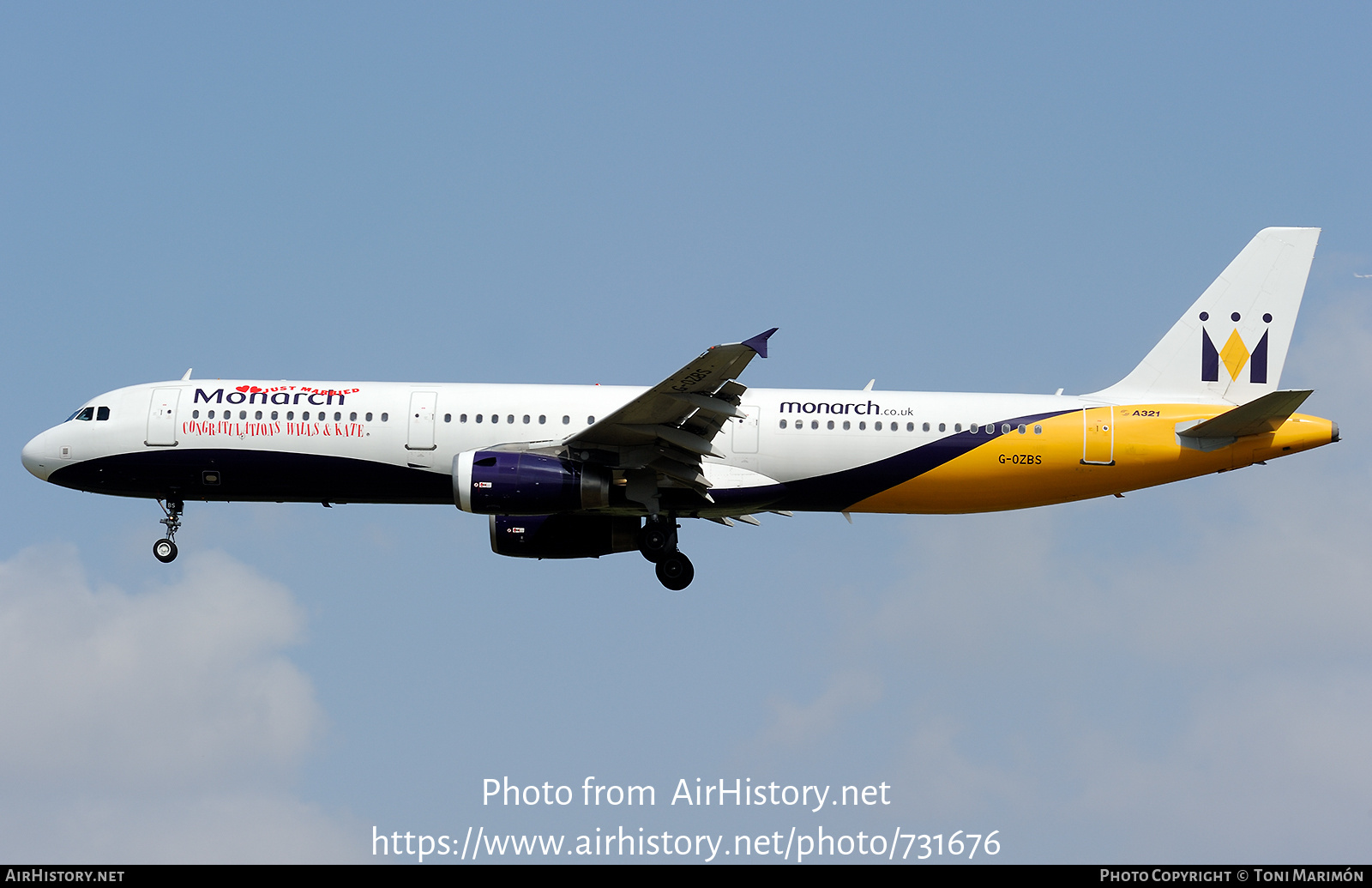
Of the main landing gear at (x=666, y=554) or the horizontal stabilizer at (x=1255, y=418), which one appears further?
the main landing gear at (x=666, y=554)

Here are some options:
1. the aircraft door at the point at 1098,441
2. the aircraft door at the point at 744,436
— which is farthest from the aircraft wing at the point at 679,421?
the aircraft door at the point at 1098,441

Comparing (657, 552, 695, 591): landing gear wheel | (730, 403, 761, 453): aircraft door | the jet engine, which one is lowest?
(657, 552, 695, 591): landing gear wheel

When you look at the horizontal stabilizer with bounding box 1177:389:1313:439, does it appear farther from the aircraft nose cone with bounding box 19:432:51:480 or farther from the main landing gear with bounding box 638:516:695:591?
the aircraft nose cone with bounding box 19:432:51:480

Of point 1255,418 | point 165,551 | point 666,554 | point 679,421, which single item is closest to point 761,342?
point 679,421

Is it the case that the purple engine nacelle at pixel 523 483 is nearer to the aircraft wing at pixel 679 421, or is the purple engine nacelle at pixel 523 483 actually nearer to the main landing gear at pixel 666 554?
the aircraft wing at pixel 679 421

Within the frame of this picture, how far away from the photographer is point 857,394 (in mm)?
33531

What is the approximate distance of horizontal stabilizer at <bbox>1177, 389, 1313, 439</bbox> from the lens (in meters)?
31.1

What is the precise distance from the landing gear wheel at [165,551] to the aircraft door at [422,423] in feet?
21.0

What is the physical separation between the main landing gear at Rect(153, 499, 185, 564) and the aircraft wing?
9.59 meters

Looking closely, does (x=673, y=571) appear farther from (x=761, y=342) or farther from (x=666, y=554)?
(x=761, y=342)

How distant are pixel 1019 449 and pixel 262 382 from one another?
16996mm

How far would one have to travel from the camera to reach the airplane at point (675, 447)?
107 ft

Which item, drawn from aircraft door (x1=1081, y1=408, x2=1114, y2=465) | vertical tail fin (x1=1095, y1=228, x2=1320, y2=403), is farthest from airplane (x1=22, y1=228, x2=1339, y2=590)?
vertical tail fin (x1=1095, y1=228, x2=1320, y2=403)

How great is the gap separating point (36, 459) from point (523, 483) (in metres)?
12.1
